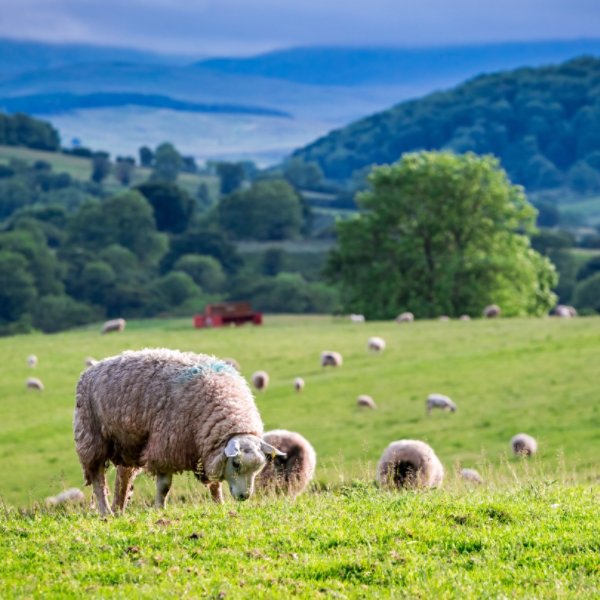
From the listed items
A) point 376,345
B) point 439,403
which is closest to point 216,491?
point 439,403

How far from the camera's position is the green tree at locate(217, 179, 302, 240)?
17312 cm

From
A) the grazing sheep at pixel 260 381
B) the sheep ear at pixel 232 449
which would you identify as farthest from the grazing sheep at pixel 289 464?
the grazing sheep at pixel 260 381

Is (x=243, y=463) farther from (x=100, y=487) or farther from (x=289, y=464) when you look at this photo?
(x=289, y=464)

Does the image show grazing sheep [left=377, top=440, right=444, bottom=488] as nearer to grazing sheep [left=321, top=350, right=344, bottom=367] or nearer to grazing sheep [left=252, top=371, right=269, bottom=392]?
grazing sheep [left=252, top=371, right=269, bottom=392]

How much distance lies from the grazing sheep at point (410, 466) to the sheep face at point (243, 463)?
423 cm

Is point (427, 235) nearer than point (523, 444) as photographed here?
No

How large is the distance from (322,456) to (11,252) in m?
104

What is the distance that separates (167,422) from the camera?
45.6 feet

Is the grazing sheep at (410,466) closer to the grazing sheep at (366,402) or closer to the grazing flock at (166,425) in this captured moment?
the grazing flock at (166,425)

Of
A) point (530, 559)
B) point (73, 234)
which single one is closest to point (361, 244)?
point (530, 559)

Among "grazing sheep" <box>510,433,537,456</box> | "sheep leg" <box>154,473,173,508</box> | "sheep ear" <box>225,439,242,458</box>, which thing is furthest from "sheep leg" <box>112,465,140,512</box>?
"grazing sheep" <box>510,433,537,456</box>

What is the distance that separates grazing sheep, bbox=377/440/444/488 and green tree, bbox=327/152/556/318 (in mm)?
50779

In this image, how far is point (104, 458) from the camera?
14.4 m

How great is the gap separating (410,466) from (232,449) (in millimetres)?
5278
